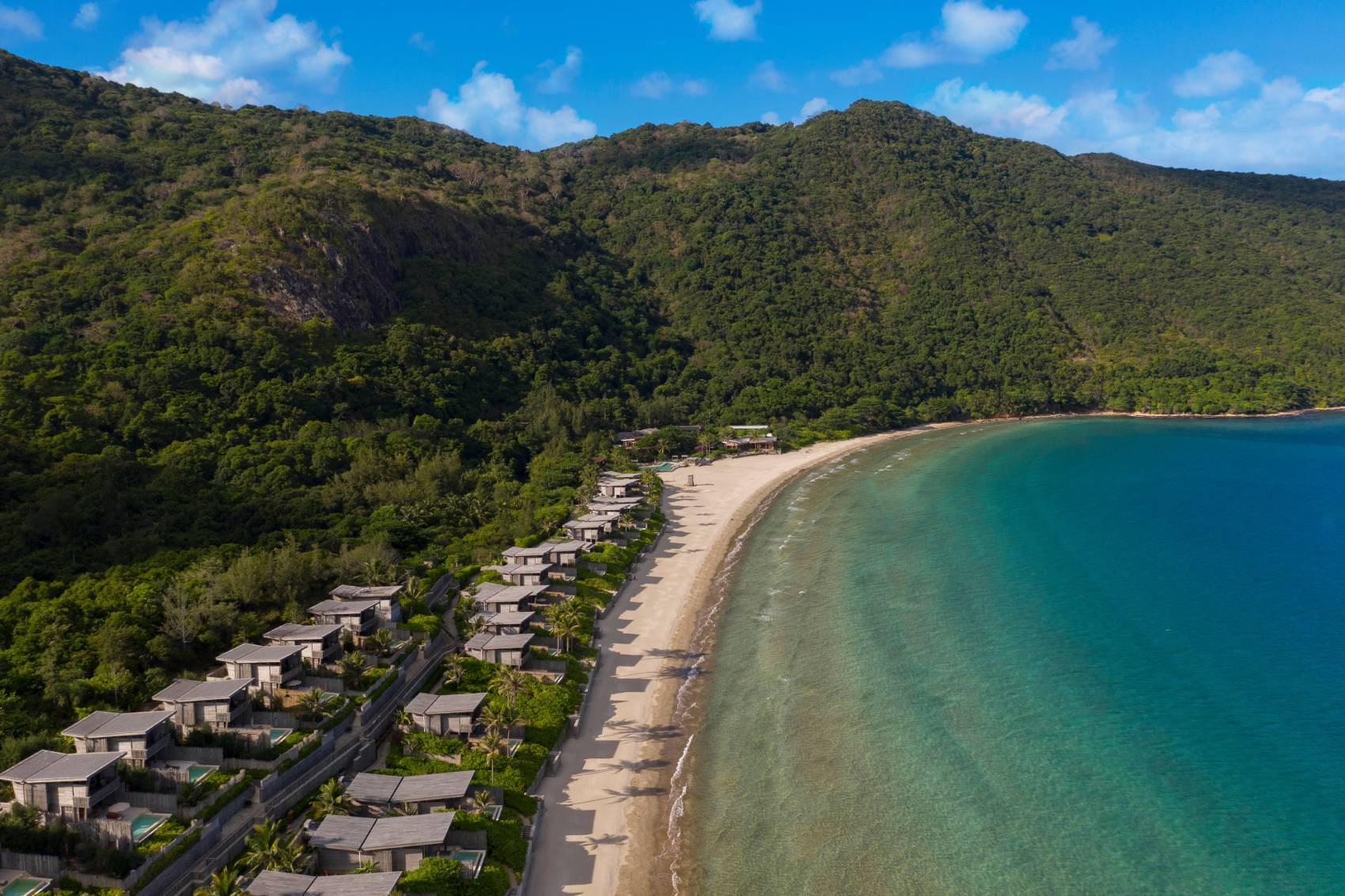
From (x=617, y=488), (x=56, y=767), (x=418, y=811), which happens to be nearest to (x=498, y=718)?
(x=418, y=811)

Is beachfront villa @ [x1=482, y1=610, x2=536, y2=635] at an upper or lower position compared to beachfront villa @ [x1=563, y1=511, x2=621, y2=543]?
lower

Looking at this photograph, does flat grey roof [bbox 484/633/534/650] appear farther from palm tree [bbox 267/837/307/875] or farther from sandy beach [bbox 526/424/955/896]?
palm tree [bbox 267/837/307/875]

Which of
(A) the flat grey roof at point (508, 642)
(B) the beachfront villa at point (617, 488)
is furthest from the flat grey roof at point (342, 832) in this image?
(B) the beachfront villa at point (617, 488)

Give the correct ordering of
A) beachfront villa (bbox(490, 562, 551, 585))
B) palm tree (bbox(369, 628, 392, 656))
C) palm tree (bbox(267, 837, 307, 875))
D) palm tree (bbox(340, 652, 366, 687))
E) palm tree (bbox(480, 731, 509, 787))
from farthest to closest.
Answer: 1. beachfront villa (bbox(490, 562, 551, 585))
2. palm tree (bbox(369, 628, 392, 656))
3. palm tree (bbox(340, 652, 366, 687))
4. palm tree (bbox(480, 731, 509, 787))
5. palm tree (bbox(267, 837, 307, 875))

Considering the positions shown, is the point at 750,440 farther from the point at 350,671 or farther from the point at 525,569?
the point at 350,671

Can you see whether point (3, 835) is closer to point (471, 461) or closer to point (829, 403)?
point (471, 461)

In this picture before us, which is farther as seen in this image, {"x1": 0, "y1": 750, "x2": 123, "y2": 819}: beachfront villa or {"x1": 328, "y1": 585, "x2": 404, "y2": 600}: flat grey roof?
{"x1": 328, "y1": 585, "x2": 404, "y2": 600}: flat grey roof

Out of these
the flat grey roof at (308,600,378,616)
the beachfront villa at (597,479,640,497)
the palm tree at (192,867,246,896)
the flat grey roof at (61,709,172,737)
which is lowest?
the palm tree at (192,867,246,896)

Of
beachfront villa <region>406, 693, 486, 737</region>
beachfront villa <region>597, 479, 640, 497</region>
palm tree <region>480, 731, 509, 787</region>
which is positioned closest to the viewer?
palm tree <region>480, 731, 509, 787</region>

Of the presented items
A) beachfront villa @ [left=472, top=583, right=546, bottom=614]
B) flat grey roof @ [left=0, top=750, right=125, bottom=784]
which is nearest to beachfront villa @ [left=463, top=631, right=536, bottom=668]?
beachfront villa @ [left=472, top=583, right=546, bottom=614]
